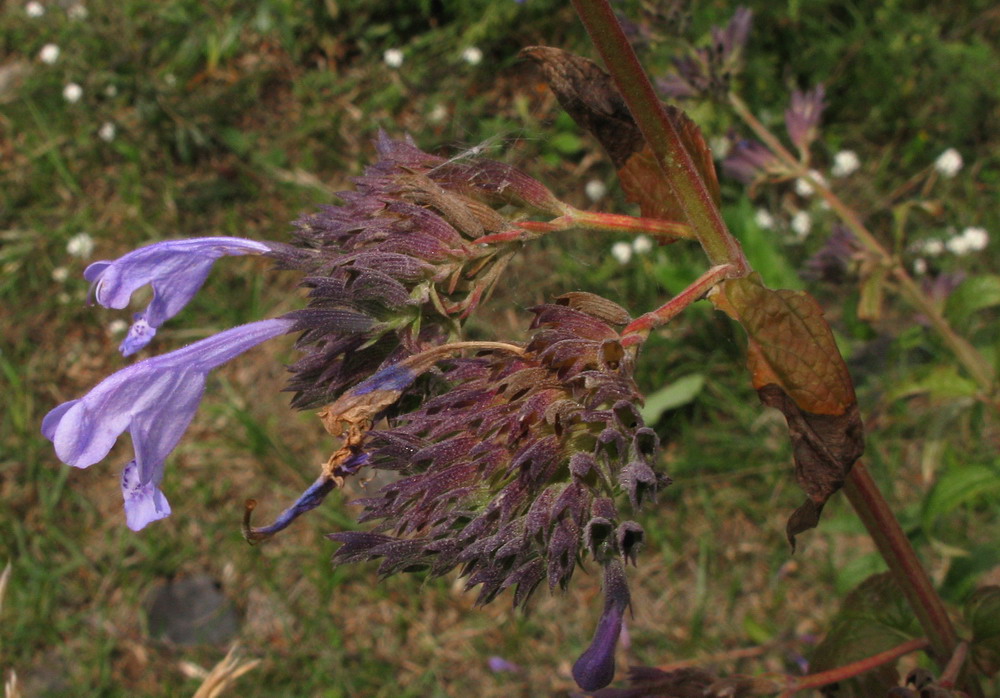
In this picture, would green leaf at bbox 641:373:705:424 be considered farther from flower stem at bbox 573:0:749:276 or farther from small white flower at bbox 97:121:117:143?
small white flower at bbox 97:121:117:143

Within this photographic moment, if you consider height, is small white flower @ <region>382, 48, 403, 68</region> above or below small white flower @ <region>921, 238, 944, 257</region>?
below

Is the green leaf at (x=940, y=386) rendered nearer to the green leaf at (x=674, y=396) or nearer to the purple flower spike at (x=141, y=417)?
the green leaf at (x=674, y=396)

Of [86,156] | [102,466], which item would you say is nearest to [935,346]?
[102,466]

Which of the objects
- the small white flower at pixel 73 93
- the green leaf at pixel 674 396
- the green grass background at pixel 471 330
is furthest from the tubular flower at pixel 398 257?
the small white flower at pixel 73 93

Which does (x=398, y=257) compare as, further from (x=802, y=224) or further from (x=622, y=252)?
(x=802, y=224)

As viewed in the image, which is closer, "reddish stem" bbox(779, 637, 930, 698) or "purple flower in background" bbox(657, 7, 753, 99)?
"reddish stem" bbox(779, 637, 930, 698)

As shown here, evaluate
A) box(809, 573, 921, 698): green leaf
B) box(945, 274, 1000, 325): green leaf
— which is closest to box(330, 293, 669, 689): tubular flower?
box(809, 573, 921, 698): green leaf

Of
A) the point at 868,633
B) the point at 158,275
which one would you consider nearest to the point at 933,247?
the point at 868,633
